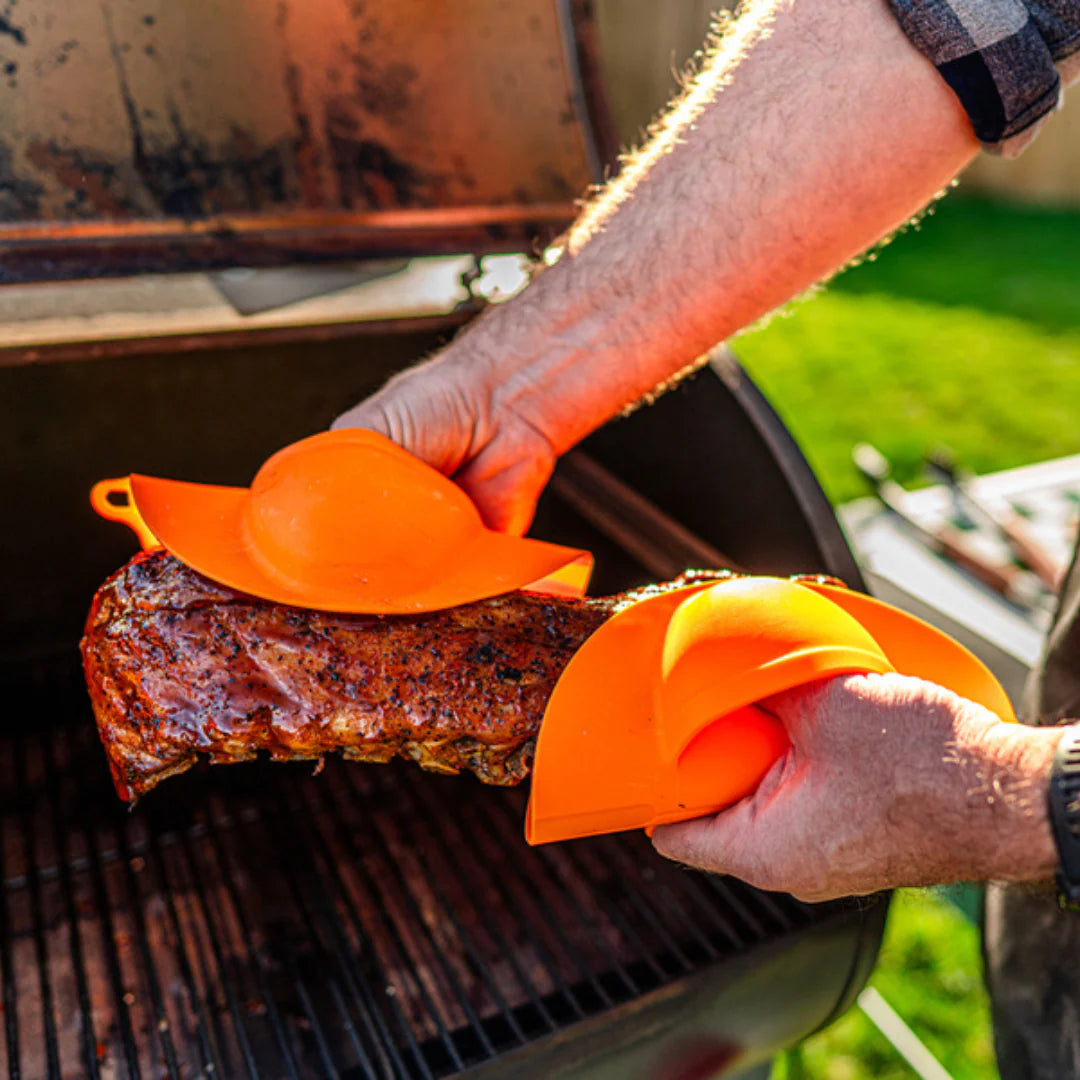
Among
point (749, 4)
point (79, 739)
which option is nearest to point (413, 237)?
point (749, 4)

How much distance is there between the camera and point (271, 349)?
2096 millimetres

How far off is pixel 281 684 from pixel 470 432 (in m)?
0.53

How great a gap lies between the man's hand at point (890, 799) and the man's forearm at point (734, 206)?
72cm

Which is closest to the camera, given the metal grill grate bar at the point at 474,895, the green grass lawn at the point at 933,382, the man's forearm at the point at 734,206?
the man's forearm at the point at 734,206

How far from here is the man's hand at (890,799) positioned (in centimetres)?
93

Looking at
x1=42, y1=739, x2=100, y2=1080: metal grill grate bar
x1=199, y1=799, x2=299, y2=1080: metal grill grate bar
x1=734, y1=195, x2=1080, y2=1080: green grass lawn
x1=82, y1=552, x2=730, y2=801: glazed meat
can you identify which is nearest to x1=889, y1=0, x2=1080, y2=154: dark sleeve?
x1=82, y1=552, x2=730, y2=801: glazed meat

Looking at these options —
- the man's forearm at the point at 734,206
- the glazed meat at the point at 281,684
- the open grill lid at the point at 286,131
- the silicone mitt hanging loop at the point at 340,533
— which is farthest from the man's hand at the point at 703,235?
the open grill lid at the point at 286,131

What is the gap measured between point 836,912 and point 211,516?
125 cm

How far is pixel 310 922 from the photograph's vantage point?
174cm

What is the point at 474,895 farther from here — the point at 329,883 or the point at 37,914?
the point at 37,914

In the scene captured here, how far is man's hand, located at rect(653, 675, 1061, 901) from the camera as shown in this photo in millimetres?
929

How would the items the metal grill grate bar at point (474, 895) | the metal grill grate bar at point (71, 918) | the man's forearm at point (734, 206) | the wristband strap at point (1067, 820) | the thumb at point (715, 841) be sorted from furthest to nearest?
the metal grill grate bar at point (474, 895)
the metal grill grate bar at point (71, 918)
the man's forearm at point (734, 206)
the thumb at point (715, 841)
the wristband strap at point (1067, 820)

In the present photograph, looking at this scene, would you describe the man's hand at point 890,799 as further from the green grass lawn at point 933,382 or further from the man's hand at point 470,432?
the green grass lawn at point 933,382

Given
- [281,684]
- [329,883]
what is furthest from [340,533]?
[329,883]
